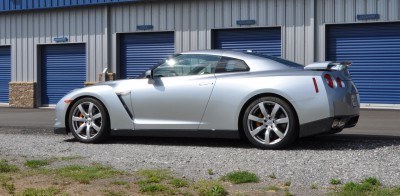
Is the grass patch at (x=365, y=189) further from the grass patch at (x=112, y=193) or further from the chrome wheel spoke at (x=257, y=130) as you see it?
the chrome wheel spoke at (x=257, y=130)

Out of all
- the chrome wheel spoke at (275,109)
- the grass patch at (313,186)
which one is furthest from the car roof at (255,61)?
the grass patch at (313,186)

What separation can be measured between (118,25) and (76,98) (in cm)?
1189

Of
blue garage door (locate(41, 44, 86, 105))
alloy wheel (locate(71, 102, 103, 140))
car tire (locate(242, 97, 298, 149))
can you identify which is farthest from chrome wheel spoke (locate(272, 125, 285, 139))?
blue garage door (locate(41, 44, 86, 105))

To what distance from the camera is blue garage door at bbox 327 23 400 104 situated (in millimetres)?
17891

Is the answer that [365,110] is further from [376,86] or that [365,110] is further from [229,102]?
[229,102]

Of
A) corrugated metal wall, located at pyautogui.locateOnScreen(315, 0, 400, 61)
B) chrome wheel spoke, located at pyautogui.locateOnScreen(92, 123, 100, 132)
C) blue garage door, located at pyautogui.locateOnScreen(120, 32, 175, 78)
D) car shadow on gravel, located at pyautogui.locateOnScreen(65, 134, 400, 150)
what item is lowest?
car shadow on gravel, located at pyautogui.locateOnScreen(65, 134, 400, 150)

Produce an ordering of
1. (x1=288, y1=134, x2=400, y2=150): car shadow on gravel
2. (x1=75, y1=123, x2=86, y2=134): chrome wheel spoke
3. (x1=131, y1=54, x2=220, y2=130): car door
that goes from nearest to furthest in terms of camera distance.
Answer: (x1=288, y1=134, x2=400, y2=150): car shadow on gravel
(x1=131, y1=54, x2=220, y2=130): car door
(x1=75, y1=123, x2=86, y2=134): chrome wheel spoke

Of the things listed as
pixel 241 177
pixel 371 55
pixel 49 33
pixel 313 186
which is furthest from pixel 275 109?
pixel 49 33

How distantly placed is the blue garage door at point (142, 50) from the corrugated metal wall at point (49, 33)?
2.08 feet

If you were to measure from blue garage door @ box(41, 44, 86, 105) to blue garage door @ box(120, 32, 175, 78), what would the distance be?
1583mm

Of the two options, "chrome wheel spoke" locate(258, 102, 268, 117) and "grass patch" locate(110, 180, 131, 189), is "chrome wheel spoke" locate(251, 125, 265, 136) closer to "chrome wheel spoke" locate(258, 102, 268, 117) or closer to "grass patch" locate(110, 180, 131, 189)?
"chrome wheel spoke" locate(258, 102, 268, 117)

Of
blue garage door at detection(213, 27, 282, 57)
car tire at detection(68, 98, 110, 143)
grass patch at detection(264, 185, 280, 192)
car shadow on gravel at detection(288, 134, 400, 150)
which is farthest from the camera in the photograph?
blue garage door at detection(213, 27, 282, 57)

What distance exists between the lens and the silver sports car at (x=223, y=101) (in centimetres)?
851

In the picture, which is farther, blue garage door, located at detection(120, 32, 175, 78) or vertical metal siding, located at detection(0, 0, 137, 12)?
vertical metal siding, located at detection(0, 0, 137, 12)
